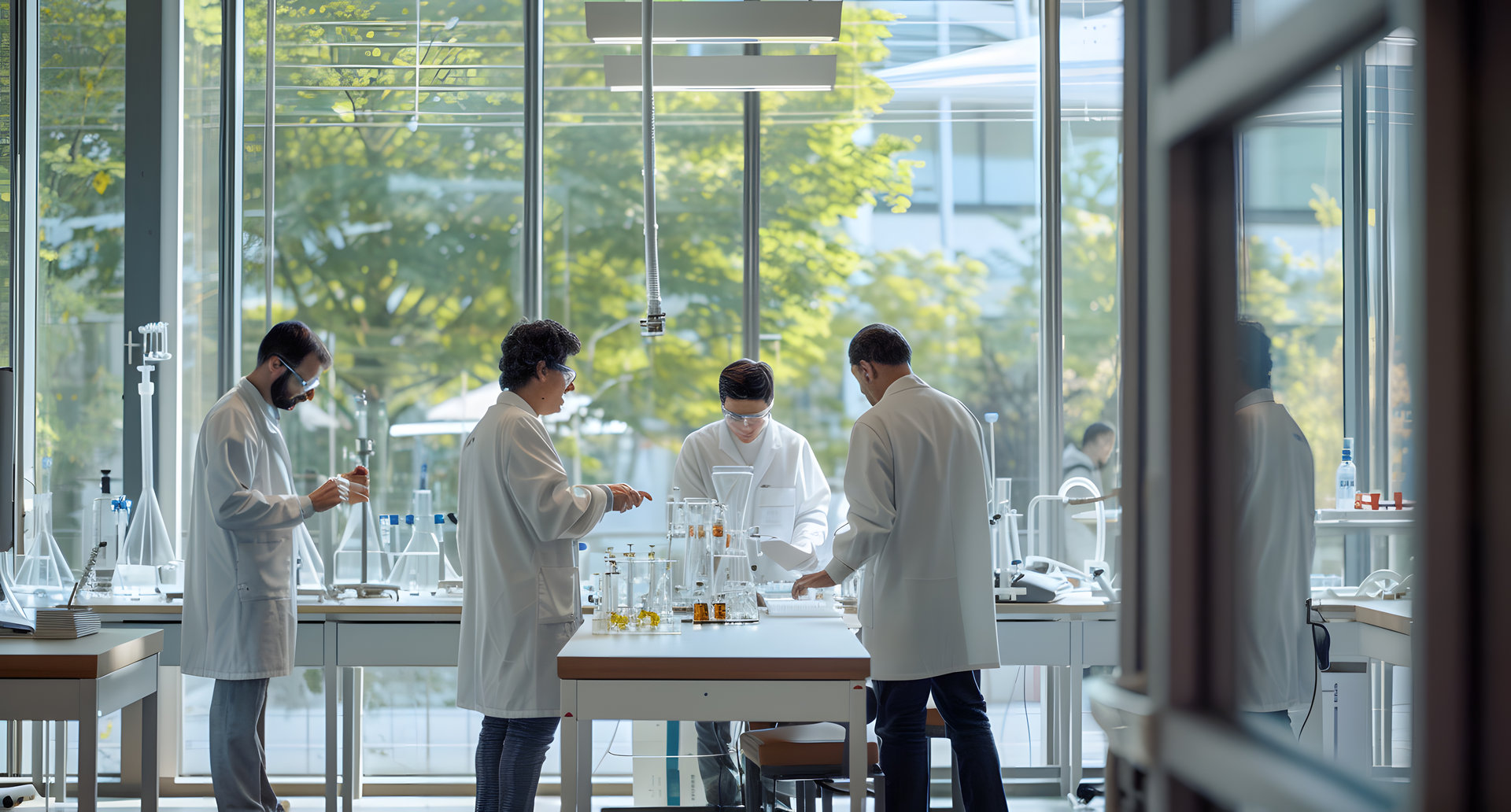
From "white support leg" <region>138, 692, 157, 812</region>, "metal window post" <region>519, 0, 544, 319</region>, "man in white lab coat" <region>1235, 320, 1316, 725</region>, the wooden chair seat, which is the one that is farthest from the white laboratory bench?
"man in white lab coat" <region>1235, 320, 1316, 725</region>

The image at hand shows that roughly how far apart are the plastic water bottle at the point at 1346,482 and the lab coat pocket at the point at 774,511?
6.85 ft

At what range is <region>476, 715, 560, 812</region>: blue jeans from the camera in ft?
8.59

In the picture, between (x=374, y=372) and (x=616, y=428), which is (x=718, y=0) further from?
(x=374, y=372)

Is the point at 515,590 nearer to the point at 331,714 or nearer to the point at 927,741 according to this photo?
the point at 927,741

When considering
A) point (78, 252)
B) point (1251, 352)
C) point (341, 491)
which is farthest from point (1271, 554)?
point (78, 252)

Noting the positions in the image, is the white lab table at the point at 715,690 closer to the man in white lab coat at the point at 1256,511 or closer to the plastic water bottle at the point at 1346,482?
the man in white lab coat at the point at 1256,511

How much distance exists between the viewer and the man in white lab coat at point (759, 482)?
3475 mm

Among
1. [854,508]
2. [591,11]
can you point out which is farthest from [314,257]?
[854,508]

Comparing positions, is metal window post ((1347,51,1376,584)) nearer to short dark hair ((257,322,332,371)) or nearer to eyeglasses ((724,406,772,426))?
eyeglasses ((724,406,772,426))

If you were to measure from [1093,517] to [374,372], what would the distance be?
3.00 m

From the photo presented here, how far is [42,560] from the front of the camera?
3.82 meters

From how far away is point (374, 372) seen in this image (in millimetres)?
4324

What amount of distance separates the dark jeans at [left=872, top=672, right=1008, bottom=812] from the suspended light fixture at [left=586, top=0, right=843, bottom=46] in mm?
2161

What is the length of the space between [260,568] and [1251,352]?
294cm
